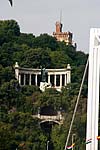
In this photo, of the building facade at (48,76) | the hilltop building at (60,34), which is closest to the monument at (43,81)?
the building facade at (48,76)

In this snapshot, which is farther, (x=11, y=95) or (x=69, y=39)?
(x=69, y=39)

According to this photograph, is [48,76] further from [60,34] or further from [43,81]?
[60,34]

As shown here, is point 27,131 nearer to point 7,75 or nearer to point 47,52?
point 7,75

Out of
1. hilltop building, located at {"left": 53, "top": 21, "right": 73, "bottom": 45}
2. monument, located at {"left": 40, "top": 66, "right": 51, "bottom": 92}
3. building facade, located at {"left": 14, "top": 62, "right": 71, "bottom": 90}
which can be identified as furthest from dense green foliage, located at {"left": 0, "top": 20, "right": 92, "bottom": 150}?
hilltop building, located at {"left": 53, "top": 21, "right": 73, "bottom": 45}

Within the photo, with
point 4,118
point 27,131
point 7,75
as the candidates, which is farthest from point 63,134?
point 7,75

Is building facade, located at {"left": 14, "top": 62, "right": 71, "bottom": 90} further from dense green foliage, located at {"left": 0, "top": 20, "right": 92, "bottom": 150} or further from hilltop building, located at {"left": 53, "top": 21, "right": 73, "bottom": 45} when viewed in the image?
hilltop building, located at {"left": 53, "top": 21, "right": 73, "bottom": 45}
